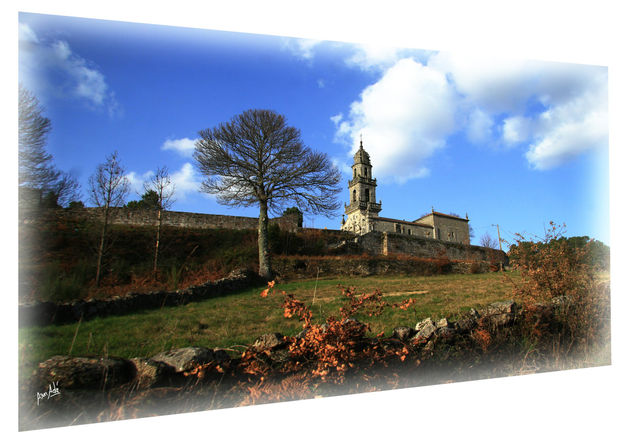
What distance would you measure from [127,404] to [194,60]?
11.3 ft

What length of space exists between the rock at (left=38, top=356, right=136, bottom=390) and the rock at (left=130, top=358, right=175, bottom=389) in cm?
8

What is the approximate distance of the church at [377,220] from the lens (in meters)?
33.3

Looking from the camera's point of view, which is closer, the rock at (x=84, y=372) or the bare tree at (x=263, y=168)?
the rock at (x=84, y=372)

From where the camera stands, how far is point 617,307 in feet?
14.8

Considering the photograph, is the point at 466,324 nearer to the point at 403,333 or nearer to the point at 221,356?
the point at 403,333

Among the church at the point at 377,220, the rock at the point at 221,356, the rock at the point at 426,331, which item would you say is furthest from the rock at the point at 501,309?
the church at the point at 377,220

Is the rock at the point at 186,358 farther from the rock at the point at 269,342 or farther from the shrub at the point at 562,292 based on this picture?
the shrub at the point at 562,292

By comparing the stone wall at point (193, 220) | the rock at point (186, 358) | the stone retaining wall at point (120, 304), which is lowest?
the stone retaining wall at point (120, 304)

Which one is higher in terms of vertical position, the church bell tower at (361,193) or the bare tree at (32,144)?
the church bell tower at (361,193)

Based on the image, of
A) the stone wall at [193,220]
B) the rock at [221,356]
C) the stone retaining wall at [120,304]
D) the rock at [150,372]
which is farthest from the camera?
the stone wall at [193,220]

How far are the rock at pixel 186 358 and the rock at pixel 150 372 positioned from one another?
6cm

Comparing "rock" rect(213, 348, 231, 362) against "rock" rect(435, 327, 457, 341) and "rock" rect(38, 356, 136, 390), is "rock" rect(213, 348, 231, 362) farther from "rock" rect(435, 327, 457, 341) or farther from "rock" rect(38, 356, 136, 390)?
"rock" rect(435, 327, 457, 341)
